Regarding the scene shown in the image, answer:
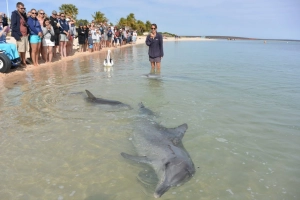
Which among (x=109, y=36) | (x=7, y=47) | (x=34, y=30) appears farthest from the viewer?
(x=109, y=36)

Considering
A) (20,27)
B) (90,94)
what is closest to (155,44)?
(90,94)

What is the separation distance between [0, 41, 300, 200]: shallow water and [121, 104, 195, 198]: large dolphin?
0.12 m

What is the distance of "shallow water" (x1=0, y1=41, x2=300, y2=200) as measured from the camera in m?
3.37

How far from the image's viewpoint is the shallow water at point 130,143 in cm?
337

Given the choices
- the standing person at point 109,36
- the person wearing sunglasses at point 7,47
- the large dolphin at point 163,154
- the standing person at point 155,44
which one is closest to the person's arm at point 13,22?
the person wearing sunglasses at point 7,47

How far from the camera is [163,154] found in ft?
12.8

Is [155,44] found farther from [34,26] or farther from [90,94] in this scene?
[34,26]

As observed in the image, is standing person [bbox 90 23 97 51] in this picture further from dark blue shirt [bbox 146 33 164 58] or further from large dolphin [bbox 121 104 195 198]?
large dolphin [bbox 121 104 195 198]

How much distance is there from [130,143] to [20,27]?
362 inches

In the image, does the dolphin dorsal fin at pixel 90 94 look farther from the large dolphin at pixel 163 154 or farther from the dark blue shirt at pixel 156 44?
the dark blue shirt at pixel 156 44

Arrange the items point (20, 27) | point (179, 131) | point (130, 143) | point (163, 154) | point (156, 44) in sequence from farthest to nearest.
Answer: point (20, 27) < point (156, 44) < point (179, 131) < point (130, 143) < point (163, 154)

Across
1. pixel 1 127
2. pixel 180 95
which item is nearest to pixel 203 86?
pixel 180 95

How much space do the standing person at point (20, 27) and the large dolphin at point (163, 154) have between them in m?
8.53

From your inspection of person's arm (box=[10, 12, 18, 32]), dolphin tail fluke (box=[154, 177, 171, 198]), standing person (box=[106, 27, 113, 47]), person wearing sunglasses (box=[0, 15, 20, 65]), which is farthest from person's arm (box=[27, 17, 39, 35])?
standing person (box=[106, 27, 113, 47])
